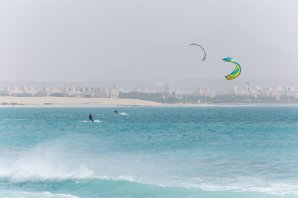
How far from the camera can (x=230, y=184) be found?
2877cm

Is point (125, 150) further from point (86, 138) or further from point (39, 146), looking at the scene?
point (86, 138)

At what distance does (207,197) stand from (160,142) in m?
26.5

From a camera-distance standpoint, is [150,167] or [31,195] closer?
[31,195]

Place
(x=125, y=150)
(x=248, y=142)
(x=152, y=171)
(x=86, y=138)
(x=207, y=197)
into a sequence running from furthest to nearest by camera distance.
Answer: (x=86, y=138) < (x=248, y=142) < (x=125, y=150) < (x=152, y=171) < (x=207, y=197)

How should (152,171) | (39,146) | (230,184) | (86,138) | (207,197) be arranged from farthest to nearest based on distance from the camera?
(86,138) → (39,146) → (152,171) → (230,184) → (207,197)

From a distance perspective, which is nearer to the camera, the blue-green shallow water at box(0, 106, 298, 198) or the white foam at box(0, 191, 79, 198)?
the white foam at box(0, 191, 79, 198)

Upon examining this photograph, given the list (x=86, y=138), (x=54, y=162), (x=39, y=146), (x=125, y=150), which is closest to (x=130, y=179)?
(x=54, y=162)

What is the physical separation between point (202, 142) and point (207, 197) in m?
26.1

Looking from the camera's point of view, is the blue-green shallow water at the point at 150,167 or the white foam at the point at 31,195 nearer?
the white foam at the point at 31,195

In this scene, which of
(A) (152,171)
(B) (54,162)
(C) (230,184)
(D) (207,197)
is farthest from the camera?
(B) (54,162)

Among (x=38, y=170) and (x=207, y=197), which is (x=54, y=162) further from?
(x=207, y=197)

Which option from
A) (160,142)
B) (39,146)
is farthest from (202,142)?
(39,146)

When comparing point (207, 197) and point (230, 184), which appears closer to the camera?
point (207, 197)

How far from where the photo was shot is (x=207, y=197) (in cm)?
2595
